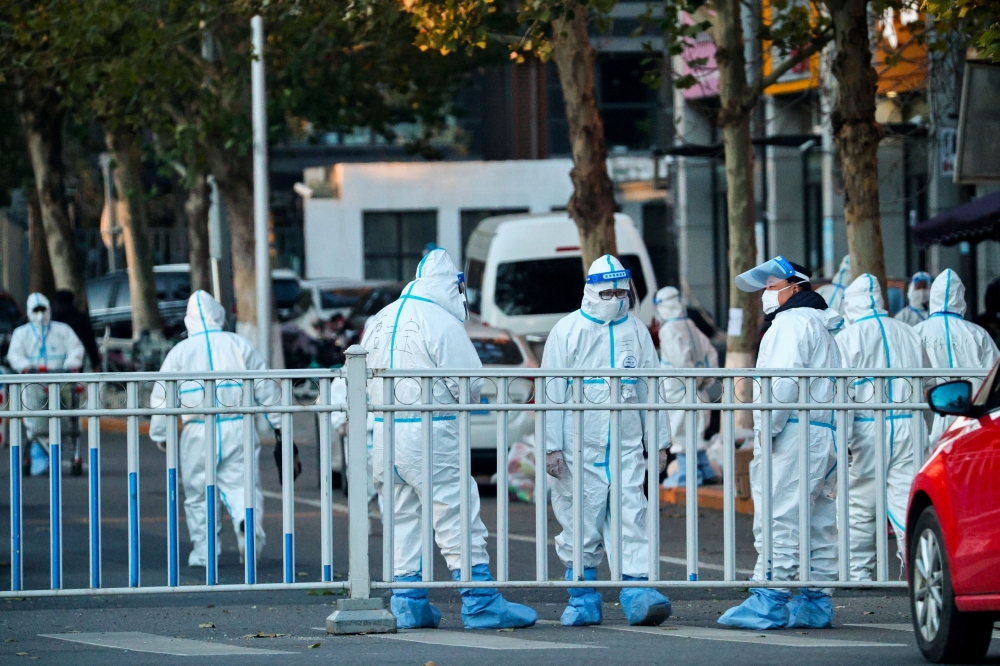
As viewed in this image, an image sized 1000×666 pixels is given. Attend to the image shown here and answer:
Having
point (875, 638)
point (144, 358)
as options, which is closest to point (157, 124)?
point (144, 358)

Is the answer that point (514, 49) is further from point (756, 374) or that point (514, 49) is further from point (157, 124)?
point (157, 124)

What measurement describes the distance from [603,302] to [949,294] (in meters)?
3.68

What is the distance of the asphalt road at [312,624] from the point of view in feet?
23.5

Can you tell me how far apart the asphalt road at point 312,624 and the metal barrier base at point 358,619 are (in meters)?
0.11

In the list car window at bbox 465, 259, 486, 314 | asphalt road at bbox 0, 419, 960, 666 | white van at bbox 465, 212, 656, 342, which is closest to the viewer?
asphalt road at bbox 0, 419, 960, 666

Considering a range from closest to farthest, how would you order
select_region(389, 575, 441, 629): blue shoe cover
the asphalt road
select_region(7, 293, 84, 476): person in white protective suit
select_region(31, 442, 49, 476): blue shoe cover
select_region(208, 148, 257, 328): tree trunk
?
the asphalt road → select_region(389, 575, 441, 629): blue shoe cover → select_region(31, 442, 49, 476): blue shoe cover → select_region(7, 293, 84, 476): person in white protective suit → select_region(208, 148, 257, 328): tree trunk

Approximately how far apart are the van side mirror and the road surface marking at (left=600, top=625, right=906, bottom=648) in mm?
1334

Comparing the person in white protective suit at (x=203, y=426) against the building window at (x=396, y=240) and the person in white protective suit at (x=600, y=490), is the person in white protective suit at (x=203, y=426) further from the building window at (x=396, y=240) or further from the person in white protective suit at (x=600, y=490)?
the building window at (x=396, y=240)

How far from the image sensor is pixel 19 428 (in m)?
8.02

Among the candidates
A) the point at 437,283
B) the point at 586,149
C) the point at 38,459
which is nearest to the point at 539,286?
the point at 586,149

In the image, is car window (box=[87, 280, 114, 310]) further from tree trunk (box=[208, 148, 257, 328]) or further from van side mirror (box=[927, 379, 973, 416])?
van side mirror (box=[927, 379, 973, 416])

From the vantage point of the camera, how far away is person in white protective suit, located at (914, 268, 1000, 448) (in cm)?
1132

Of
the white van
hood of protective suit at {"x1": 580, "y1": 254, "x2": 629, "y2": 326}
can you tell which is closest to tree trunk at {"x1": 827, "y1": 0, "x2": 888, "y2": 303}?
hood of protective suit at {"x1": 580, "y1": 254, "x2": 629, "y2": 326}

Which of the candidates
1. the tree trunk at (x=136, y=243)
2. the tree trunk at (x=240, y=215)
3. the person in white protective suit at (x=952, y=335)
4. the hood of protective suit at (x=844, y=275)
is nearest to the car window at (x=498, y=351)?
the hood of protective suit at (x=844, y=275)
